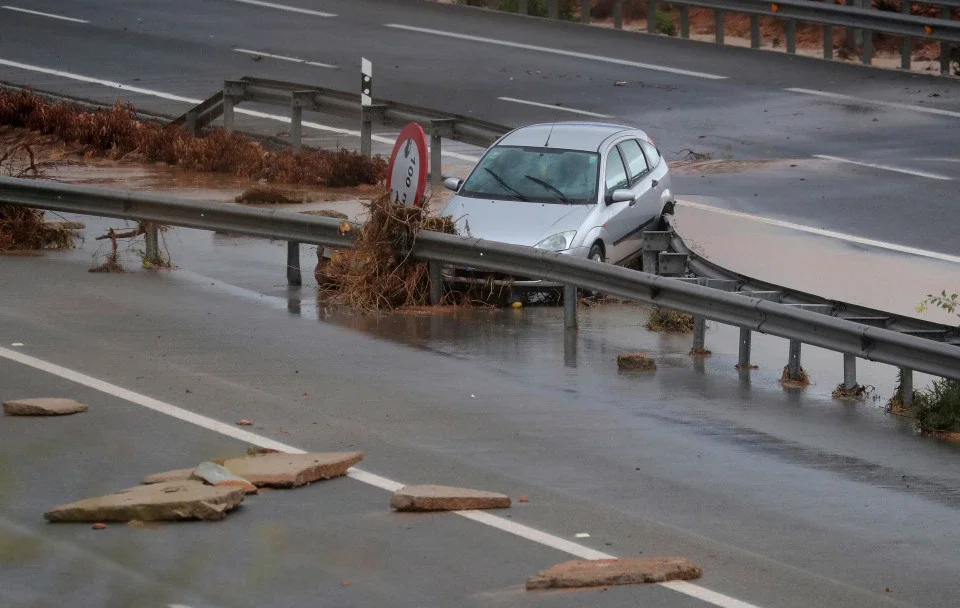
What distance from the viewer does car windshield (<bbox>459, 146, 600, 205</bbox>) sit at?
1700cm

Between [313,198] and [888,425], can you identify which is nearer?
[888,425]

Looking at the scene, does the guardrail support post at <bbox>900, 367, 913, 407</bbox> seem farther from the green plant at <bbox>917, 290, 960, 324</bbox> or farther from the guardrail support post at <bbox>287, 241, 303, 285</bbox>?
the guardrail support post at <bbox>287, 241, 303, 285</bbox>

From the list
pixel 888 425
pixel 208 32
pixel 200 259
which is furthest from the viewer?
pixel 208 32

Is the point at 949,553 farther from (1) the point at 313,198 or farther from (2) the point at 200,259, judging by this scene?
(1) the point at 313,198

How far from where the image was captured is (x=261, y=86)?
973 inches

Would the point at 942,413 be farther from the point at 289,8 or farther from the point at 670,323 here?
the point at 289,8

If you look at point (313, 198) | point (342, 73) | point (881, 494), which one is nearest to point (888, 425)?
point (881, 494)

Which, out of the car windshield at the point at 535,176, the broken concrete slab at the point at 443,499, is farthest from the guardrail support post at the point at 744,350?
the broken concrete slab at the point at 443,499

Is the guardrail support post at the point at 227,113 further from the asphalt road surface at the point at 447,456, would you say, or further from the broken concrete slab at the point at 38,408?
the broken concrete slab at the point at 38,408

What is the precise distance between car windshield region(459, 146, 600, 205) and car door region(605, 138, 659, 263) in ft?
0.77

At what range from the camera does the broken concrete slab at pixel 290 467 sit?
9.34 m

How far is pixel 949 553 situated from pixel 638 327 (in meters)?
6.83

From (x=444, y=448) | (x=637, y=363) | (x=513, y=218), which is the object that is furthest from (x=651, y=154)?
(x=444, y=448)

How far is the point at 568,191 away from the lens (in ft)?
56.1
